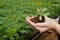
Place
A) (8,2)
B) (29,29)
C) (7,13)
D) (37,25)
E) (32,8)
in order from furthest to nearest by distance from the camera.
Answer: (8,2)
(32,8)
(7,13)
(29,29)
(37,25)

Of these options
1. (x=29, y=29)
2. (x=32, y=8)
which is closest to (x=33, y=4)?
(x=32, y=8)

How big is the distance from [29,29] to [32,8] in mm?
1236

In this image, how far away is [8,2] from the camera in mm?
6180

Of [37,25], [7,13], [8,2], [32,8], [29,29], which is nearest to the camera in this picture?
[37,25]

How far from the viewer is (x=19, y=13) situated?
209 inches

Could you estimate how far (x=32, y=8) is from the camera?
5.75 m

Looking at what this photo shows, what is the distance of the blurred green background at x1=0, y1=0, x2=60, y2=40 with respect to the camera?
4.32 metres

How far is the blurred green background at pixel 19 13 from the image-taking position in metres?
4.32

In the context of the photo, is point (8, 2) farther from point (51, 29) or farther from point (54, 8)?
point (51, 29)

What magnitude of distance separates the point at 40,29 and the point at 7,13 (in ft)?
4.93

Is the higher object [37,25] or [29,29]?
[37,25]

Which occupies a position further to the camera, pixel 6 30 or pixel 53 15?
pixel 53 15

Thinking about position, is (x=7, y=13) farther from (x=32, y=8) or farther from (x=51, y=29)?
(x=51, y=29)

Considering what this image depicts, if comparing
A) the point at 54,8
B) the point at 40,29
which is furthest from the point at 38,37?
the point at 54,8
